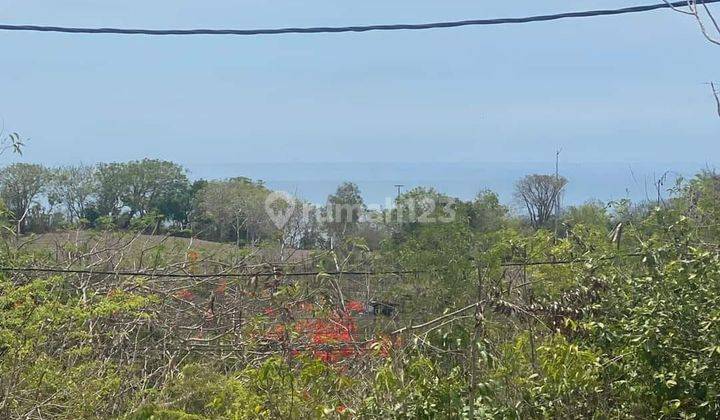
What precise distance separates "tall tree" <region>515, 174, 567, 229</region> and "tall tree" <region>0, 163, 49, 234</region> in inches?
217

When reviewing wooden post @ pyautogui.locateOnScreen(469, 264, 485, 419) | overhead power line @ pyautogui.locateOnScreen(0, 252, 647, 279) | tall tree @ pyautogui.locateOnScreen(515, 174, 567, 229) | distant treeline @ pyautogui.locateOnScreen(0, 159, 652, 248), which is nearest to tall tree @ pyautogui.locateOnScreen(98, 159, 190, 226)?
distant treeline @ pyautogui.locateOnScreen(0, 159, 652, 248)

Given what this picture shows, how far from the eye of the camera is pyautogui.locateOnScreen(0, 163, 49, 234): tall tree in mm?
9552

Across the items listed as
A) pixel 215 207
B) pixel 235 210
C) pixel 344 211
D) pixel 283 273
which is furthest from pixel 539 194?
pixel 215 207

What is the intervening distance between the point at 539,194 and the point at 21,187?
633 cm

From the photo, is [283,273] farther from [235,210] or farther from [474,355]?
[235,210]

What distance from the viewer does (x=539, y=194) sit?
380 inches

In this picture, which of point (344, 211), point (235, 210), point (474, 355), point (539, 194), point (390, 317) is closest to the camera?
point (474, 355)

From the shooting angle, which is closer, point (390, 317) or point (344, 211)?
point (390, 317)

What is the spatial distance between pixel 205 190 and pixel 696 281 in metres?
9.29

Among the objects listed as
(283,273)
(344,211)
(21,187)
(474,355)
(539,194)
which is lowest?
(474,355)

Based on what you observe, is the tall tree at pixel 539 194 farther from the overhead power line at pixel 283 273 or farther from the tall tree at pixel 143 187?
the tall tree at pixel 143 187

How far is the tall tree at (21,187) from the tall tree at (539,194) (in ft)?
18.1

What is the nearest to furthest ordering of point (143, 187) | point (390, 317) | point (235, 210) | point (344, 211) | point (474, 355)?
point (474, 355), point (390, 317), point (344, 211), point (235, 210), point (143, 187)

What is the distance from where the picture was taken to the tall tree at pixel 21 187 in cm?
955
